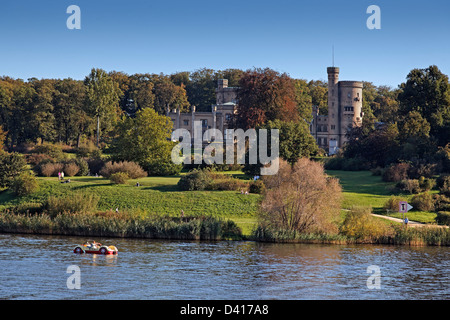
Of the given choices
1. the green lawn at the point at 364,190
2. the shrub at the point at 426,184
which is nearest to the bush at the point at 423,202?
the green lawn at the point at 364,190

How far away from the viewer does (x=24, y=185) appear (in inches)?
2734

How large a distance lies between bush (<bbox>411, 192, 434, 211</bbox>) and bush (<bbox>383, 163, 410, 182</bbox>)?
1208 centimetres

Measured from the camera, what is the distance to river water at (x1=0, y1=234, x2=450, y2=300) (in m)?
35.3

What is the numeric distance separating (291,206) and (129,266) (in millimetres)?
16828

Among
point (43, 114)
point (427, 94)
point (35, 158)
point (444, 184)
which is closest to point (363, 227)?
point (444, 184)

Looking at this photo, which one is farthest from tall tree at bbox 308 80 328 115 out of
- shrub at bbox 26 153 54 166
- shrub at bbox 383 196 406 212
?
shrub at bbox 383 196 406 212

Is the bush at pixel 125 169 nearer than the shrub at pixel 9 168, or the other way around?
the shrub at pixel 9 168

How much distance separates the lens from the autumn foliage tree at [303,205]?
176ft

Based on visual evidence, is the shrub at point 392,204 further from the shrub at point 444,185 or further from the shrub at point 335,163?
the shrub at point 335,163

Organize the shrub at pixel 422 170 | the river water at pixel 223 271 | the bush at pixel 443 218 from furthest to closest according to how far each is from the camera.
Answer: the shrub at pixel 422 170 < the bush at pixel 443 218 < the river water at pixel 223 271

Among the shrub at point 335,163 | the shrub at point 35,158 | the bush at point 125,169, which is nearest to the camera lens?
the bush at point 125,169

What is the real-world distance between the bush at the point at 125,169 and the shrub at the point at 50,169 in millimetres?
5274

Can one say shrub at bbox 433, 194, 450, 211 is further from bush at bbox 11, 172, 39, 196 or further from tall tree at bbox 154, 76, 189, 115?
tall tree at bbox 154, 76, 189, 115

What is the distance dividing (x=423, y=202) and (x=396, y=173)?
14.1 meters
